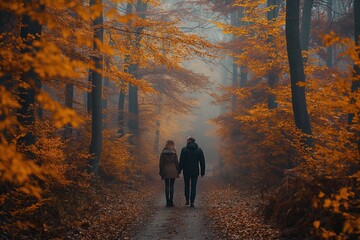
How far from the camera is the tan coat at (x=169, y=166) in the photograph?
41.9 feet

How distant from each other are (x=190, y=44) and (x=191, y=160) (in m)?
3.62

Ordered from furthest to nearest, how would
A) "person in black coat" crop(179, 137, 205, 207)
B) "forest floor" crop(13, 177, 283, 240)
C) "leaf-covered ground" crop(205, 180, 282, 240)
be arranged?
1. "person in black coat" crop(179, 137, 205, 207)
2. "forest floor" crop(13, 177, 283, 240)
3. "leaf-covered ground" crop(205, 180, 282, 240)

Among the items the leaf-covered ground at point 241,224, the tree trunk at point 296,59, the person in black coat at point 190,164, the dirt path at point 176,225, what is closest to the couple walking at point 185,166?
the person in black coat at point 190,164

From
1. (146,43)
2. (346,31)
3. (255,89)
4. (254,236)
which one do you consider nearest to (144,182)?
(255,89)

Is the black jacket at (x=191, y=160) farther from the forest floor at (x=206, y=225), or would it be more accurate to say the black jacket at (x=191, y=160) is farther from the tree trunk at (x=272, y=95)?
the tree trunk at (x=272, y=95)

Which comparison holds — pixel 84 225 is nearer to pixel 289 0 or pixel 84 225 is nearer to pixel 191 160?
pixel 191 160

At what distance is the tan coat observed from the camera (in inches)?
503

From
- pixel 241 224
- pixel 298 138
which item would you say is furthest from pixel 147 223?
pixel 298 138

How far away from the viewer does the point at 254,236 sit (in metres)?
7.35

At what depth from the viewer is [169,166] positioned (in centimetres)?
1281

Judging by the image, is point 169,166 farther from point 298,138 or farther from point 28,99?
point 28,99

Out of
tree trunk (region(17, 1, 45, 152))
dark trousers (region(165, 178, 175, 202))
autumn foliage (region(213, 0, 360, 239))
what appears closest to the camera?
autumn foliage (region(213, 0, 360, 239))

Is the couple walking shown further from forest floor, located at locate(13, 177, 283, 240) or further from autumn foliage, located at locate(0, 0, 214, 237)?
autumn foliage, located at locate(0, 0, 214, 237)

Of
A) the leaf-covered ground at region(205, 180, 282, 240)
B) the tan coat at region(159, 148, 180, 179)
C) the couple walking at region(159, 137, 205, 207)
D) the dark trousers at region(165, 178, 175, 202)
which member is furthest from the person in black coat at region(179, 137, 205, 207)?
the leaf-covered ground at region(205, 180, 282, 240)
